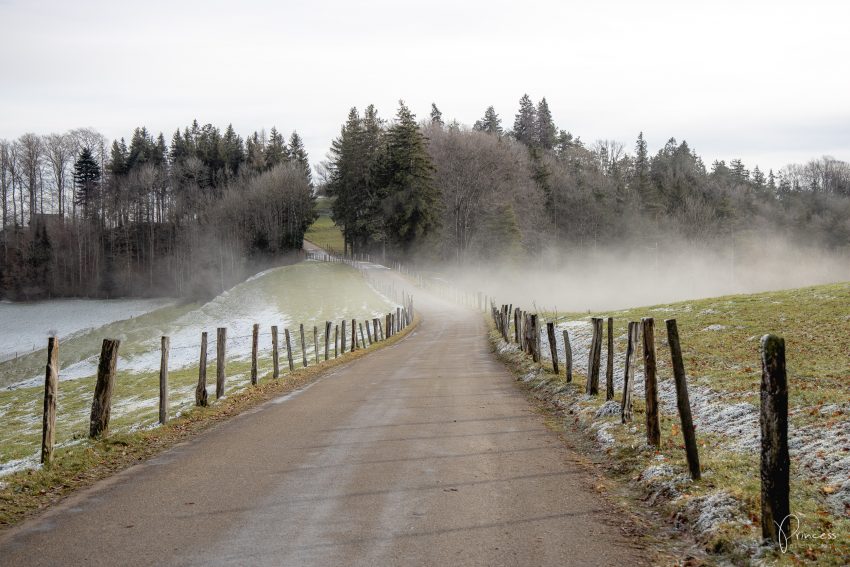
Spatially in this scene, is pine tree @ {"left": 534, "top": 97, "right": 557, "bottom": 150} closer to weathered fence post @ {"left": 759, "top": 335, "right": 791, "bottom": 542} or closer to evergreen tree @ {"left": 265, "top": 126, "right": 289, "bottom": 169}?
evergreen tree @ {"left": 265, "top": 126, "right": 289, "bottom": 169}

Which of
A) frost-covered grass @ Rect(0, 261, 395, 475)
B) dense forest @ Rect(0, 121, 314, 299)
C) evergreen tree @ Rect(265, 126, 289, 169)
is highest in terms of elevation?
evergreen tree @ Rect(265, 126, 289, 169)

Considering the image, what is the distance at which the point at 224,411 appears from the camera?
13078mm

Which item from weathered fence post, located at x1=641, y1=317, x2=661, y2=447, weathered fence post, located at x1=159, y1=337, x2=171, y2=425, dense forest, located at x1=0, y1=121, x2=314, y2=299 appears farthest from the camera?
dense forest, located at x1=0, y1=121, x2=314, y2=299

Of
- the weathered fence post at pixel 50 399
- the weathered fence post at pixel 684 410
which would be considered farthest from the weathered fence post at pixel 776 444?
the weathered fence post at pixel 50 399

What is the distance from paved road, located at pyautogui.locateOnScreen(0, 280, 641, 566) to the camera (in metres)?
5.33

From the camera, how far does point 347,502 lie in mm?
6664

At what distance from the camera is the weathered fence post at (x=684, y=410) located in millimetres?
7098

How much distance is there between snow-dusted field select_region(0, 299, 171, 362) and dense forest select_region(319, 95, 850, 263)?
1282 inches

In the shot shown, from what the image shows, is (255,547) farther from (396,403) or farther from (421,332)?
(421,332)

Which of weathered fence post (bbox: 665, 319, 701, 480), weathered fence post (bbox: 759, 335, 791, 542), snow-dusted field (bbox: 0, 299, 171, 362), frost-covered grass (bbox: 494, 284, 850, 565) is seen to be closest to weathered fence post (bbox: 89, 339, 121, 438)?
frost-covered grass (bbox: 494, 284, 850, 565)

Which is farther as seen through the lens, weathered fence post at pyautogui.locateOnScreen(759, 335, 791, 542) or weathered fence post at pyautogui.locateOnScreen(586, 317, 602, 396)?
weathered fence post at pyautogui.locateOnScreen(586, 317, 602, 396)

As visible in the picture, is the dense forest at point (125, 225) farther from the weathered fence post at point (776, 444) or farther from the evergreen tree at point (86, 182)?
the weathered fence post at point (776, 444)

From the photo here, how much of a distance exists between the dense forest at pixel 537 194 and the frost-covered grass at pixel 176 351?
12.0 meters

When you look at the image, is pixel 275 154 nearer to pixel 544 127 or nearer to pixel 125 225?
pixel 125 225
